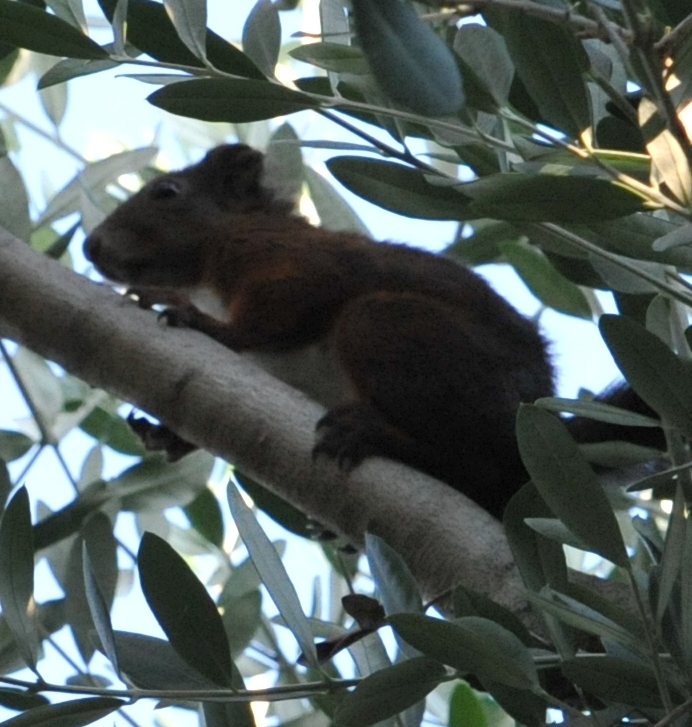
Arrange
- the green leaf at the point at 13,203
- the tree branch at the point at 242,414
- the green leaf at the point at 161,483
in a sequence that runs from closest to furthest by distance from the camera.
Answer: the tree branch at the point at 242,414, the green leaf at the point at 13,203, the green leaf at the point at 161,483

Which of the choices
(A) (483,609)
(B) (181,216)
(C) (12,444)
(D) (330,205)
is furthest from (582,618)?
(B) (181,216)

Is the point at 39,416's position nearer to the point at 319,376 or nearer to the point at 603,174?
the point at 319,376

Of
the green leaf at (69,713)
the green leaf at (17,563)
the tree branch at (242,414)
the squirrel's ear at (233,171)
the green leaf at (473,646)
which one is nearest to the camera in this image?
the green leaf at (473,646)

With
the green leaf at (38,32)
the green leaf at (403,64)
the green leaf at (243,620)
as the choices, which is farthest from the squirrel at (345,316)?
the green leaf at (403,64)

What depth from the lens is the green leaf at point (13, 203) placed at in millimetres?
2516

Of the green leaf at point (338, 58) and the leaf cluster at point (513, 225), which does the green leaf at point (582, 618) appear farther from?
the green leaf at point (338, 58)

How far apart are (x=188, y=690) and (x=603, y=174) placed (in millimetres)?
749

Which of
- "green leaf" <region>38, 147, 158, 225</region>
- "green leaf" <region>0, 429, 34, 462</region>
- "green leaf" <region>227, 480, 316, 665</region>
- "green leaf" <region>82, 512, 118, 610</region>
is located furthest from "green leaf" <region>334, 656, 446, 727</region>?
"green leaf" <region>38, 147, 158, 225</region>

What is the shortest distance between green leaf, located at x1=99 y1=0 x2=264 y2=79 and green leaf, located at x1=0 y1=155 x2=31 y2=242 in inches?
33.9

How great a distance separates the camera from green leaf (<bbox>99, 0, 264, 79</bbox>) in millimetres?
1703

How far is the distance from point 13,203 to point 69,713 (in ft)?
4.34

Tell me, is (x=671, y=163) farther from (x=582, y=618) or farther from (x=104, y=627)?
(x=104, y=627)

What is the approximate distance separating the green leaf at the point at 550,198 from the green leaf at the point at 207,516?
5.11 ft

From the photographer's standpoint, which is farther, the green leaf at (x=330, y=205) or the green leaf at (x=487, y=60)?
the green leaf at (x=330, y=205)
